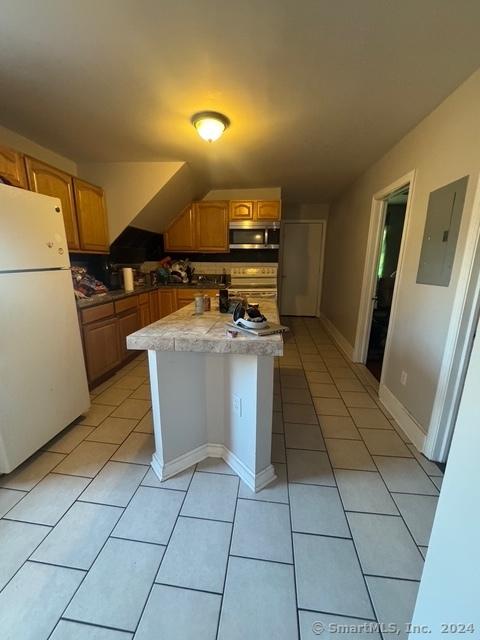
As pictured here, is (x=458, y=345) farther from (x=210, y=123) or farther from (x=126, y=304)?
(x=126, y=304)

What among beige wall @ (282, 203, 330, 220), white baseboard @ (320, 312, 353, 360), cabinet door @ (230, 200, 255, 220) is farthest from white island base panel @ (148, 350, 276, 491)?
beige wall @ (282, 203, 330, 220)

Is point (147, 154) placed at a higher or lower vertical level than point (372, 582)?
higher

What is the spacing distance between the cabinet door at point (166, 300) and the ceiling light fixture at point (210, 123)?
234 centimetres

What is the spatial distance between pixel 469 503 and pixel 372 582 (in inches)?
32.3

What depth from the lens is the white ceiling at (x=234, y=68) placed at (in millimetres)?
1186

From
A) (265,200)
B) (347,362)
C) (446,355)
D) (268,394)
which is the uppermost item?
(265,200)

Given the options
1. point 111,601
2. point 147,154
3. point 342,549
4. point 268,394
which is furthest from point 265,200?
point 111,601

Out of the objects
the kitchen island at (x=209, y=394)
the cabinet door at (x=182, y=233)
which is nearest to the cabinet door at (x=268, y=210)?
the cabinet door at (x=182, y=233)

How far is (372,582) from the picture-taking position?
111 cm

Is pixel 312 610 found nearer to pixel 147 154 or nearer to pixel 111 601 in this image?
pixel 111 601

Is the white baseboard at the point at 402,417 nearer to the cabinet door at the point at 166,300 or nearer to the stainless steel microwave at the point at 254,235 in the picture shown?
the stainless steel microwave at the point at 254,235

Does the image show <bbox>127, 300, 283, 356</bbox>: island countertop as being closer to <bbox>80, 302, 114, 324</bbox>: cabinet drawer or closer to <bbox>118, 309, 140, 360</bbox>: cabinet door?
<bbox>80, 302, 114, 324</bbox>: cabinet drawer

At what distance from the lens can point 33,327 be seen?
1693mm

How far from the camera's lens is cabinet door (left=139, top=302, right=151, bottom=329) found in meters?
3.60
